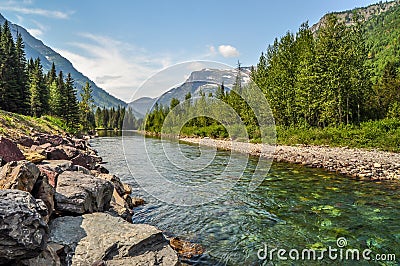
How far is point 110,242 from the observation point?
551cm

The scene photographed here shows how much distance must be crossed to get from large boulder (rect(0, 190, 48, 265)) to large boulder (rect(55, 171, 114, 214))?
2121mm

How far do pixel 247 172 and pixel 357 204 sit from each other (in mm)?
9016

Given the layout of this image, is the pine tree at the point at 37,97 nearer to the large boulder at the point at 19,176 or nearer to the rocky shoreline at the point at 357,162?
the rocky shoreline at the point at 357,162

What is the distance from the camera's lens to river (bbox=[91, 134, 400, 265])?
737 cm

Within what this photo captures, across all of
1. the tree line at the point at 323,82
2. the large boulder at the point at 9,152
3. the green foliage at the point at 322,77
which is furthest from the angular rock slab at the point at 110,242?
the green foliage at the point at 322,77

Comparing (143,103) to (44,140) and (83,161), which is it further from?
(44,140)

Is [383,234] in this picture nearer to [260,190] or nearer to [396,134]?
[260,190]

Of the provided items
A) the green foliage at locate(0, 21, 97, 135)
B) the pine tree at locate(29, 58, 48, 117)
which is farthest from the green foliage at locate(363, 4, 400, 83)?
the pine tree at locate(29, 58, 48, 117)

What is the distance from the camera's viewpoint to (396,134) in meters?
23.6

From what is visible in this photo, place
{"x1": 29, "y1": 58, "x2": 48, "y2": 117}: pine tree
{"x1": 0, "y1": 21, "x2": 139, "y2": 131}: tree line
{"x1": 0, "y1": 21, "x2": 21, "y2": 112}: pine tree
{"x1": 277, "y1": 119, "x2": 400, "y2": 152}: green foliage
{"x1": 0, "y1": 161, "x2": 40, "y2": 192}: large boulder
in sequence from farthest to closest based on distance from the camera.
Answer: {"x1": 29, "y1": 58, "x2": 48, "y2": 117}: pine tree < {"x1": 0, "y1": 21, "x2": 139, "y2": 131}: tree line < {"x1": 0, "y1": 21, "x2": 21, "y2": 112}: pine tree < {"x1": 277, "y1": 119, "x2": 400, "y2": 152}: green foliage < {"x1": 0, "y1": 161, "x2": 40, "y2": 192}: large boulder

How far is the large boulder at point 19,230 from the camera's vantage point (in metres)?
4.10

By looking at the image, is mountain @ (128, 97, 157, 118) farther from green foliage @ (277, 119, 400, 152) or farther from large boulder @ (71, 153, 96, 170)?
green foliage @ (277, 119, 400, 152)

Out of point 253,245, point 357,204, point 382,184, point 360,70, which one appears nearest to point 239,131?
point 360,70

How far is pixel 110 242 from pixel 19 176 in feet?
7.40
